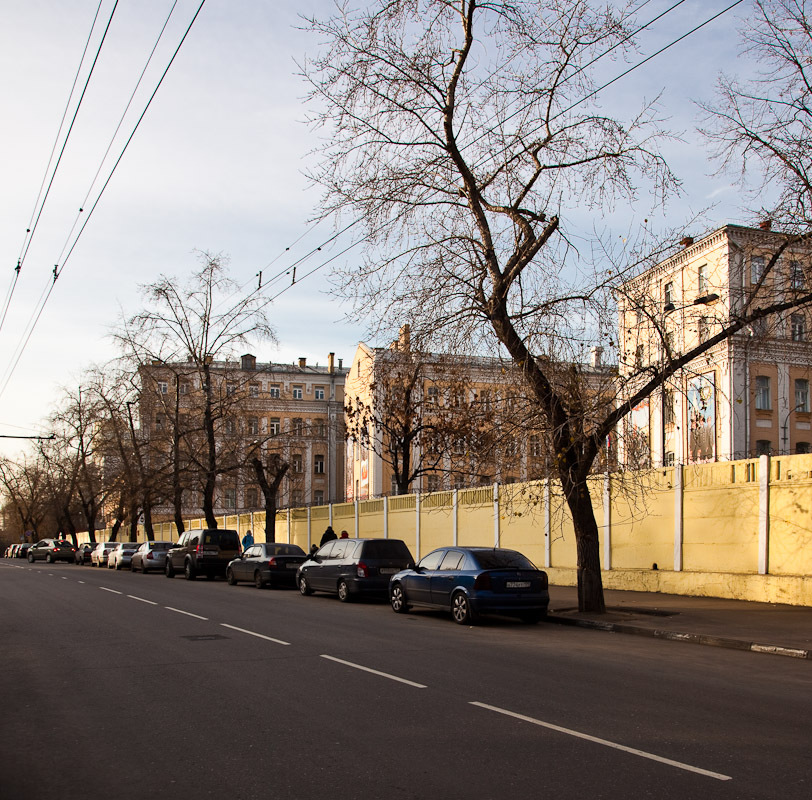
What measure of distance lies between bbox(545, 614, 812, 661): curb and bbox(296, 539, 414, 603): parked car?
534 cm

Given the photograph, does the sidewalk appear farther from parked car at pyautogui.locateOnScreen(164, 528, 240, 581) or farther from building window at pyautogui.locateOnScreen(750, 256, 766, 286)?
parked car at pyautogui.locateOnScreen(164, 528, 240, 581)

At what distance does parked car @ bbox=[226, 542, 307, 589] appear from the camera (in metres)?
27.3

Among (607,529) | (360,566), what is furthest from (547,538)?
(360,566)

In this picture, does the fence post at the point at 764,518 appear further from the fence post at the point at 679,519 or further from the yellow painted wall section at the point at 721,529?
the fence post at the point at 679,519

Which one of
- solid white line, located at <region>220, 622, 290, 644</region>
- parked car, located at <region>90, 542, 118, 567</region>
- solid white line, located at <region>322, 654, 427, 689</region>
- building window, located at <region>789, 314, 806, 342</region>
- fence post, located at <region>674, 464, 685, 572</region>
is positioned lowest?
parked car, located at <region>90, 542, 118, 567</region>

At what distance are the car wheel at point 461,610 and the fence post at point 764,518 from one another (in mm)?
6126

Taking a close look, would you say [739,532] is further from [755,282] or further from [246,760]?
[246,760]

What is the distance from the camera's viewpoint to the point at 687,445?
44.6 m

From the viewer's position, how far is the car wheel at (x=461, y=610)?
16.2 metres

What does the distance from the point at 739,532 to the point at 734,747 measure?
40.4 ft

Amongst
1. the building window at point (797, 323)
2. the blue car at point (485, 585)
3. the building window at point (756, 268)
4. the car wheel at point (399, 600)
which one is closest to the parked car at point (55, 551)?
the car wheel at point (399, 600)

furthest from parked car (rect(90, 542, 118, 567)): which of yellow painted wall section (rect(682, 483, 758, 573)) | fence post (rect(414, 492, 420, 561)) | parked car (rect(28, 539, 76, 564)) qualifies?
yellow painted wall section (rect(682, 483, 758, 573))

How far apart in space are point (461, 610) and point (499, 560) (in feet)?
3.85

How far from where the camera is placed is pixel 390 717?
24.6 ft
